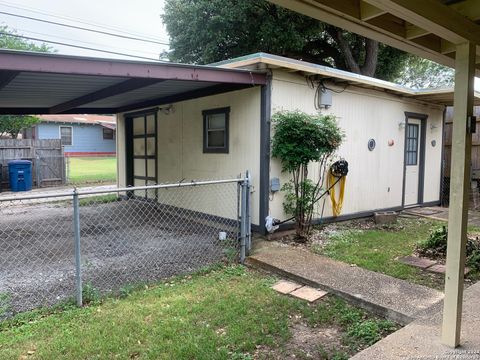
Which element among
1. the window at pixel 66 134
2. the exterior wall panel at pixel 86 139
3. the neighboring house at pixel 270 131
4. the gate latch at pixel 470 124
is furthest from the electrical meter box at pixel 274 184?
the window at pixel 66 134

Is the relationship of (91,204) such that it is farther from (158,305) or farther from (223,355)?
(223,355)

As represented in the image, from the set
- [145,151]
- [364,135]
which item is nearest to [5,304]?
[145,151]

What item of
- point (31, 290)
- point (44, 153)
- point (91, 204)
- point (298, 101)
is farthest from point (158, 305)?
point (44, 153)

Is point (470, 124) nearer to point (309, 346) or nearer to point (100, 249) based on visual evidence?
point (309, 346)

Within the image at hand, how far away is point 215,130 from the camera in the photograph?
22.5ft

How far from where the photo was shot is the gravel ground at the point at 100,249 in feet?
12.9

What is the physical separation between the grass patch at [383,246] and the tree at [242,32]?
8.51 m

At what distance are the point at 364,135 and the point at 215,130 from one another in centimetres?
294

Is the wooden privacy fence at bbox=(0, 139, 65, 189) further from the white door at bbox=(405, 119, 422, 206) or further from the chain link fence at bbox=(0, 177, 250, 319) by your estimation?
the white door at bbox=(405, 119, 422, 206)

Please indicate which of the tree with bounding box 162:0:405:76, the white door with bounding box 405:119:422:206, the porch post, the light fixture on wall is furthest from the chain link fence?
Answer: the tree with bounding box 162:0:405:76

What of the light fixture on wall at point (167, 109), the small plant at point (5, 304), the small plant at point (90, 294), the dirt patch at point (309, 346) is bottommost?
the dirt patch at point (309, 346)

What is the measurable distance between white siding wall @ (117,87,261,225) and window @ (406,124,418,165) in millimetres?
4451

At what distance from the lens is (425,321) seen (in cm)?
291

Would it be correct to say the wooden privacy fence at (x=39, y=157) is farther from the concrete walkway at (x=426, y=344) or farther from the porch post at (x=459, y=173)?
the porch post at (x=459, y=173)
